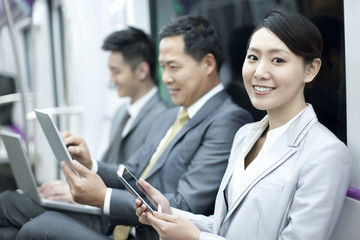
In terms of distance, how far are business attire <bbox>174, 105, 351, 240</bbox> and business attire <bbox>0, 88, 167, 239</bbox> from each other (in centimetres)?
97

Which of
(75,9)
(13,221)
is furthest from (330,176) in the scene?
(75,9)

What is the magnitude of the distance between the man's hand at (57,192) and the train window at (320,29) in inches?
44.1

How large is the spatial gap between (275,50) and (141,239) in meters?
0.96

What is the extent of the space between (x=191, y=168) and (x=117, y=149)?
3.18ft

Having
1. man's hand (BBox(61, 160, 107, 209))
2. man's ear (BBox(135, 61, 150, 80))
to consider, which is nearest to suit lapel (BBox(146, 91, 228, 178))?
man's hand (BBox(61, 160, 107, 209))

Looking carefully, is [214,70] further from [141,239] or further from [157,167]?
[141,239]

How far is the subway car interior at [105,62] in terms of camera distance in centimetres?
152

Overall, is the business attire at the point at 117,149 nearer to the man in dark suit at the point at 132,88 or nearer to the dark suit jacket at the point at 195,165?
the man in dark suit at the point at 132,88

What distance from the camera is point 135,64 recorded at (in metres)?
2.86

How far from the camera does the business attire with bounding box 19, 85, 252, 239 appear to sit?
5.91 ft

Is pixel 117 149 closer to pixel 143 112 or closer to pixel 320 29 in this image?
pixel 143 112

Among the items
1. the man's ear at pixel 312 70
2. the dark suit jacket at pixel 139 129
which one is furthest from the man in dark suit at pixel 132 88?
the man's ear at pixel 312 70

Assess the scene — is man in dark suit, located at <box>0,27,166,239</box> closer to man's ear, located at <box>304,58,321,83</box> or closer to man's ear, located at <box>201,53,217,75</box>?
man's ear, located at <box>201,53,217,75</box>

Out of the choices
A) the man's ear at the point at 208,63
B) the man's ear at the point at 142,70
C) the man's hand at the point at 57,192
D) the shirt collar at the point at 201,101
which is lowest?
the man's hand at the point at 57,192
